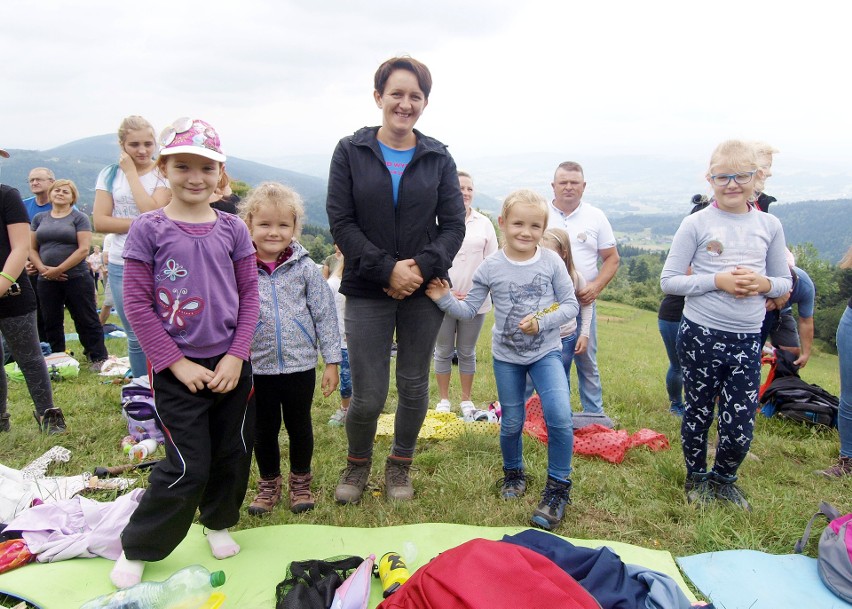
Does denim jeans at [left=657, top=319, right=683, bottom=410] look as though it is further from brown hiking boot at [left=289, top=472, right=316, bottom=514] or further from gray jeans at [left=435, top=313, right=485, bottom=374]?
brown hiking boot at [left=289, top=472, right=316, bottom=514]

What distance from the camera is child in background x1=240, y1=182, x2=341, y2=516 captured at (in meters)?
3.11

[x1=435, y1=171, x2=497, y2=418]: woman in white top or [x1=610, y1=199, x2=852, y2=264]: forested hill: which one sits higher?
[x1=435, y1=171, x2=497, y2=418]: woman in white top

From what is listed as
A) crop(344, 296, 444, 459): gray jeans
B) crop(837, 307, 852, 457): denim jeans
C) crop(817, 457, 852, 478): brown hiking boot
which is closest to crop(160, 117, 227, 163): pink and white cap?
crop(344, 296, 444, 459): gray jeans

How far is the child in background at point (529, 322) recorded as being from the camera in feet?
11.0

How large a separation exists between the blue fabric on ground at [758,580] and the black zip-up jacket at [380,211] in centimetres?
216

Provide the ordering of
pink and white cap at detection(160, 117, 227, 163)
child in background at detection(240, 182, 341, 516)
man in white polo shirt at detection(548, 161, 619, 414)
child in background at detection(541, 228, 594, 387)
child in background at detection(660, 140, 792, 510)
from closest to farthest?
pink and white cap at detection(160, 117, 227, 163) → child in background at detection(240, 182, 341, 516) → child in background at detection(660, 140, 792, 510) → child in background at detection(541, 228, 594, 387) → man in white polo shirt at detection(548, 161, 619, 414)

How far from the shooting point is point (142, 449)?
163 inches

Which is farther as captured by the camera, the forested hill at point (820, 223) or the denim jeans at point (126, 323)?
the forested hill at point (820, 223)

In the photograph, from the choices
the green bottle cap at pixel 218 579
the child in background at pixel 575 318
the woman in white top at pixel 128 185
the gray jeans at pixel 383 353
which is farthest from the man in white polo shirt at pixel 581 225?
the green bottle cap at pixel 218 579

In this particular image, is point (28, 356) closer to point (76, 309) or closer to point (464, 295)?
Answer: point (76, 309)

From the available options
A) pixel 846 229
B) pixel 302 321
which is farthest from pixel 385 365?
pixel 846 229

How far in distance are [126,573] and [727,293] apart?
141 inches

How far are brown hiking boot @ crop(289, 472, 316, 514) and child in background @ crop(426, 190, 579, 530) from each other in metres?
1.28

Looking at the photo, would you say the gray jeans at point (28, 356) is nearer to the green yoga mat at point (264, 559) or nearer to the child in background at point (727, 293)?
the green yoga mat at point (264, 559)
